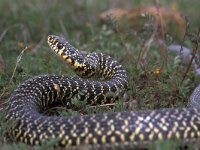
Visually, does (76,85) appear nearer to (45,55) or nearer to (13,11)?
(45,55)

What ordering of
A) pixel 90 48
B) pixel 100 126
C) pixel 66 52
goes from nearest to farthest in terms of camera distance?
pixel 100 126, pixel 66 52, pixel 90 48

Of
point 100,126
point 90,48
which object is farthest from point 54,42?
point 100,126

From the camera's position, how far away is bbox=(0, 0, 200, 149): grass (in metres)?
7.52

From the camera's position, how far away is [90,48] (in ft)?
32.4

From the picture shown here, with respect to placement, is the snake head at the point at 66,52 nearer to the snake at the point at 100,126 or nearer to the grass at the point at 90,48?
the grass at the point at 90,48

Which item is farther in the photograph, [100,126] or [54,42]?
[54,42]

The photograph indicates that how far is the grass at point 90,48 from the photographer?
7.52 meters

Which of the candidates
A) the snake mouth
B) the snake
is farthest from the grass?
the snake mouth

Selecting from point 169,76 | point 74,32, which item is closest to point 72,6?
point 74,32

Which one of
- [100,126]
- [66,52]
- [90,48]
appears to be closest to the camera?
[100,126]

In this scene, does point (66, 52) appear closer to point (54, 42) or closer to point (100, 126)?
point (54, 42)

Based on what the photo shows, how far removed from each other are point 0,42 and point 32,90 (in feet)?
13.0

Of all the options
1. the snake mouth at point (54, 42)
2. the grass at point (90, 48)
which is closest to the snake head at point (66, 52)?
the snake mouth at point (54, 42)

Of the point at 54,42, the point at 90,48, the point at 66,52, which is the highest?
the point at 90,48
